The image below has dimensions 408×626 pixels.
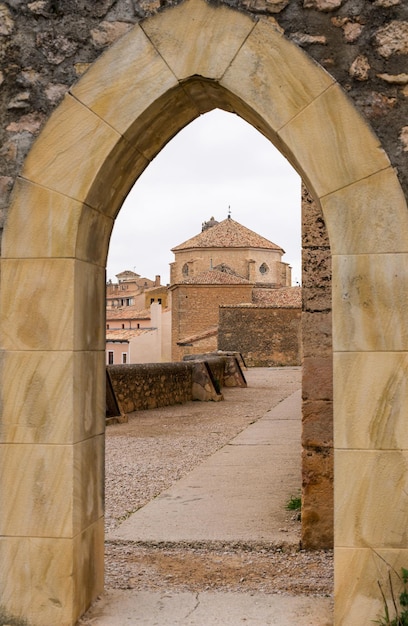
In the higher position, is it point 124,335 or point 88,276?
point 124,335

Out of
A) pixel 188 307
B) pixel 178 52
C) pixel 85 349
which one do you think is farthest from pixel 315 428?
pixel 188 307

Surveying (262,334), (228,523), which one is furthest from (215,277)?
(228,523)

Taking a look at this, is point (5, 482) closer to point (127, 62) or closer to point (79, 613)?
point (79, 613)

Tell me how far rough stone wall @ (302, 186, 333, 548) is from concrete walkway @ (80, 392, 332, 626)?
26 centimetres

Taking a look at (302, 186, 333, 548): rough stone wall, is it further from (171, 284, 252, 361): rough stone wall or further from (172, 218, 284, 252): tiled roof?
(172, 218, 284, 252): tiled roof

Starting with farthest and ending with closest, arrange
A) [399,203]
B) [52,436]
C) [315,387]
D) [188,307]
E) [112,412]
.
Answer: [188,307], [112,412], [315,387], [52,436], [399,203]

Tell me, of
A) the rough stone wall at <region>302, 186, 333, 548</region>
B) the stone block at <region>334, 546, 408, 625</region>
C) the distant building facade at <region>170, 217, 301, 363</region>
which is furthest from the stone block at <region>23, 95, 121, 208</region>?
the distant building facade at <region>170, 217, 301, 363</region>

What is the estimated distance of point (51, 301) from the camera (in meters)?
3.63

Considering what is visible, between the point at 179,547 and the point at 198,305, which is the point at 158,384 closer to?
the point at 179,547

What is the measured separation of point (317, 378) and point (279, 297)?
36779mm

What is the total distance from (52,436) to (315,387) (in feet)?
6.89

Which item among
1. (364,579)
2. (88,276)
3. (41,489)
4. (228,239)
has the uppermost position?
(228,239)

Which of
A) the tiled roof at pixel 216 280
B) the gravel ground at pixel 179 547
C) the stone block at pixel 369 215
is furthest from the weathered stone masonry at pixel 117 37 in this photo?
the tiled roof at pixel 216 280

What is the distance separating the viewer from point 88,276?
12.5 feet
